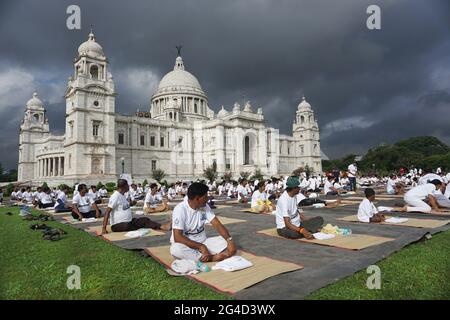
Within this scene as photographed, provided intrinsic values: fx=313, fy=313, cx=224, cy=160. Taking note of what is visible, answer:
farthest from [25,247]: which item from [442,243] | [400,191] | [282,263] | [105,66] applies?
[105,66]

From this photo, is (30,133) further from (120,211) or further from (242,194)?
(120,211)

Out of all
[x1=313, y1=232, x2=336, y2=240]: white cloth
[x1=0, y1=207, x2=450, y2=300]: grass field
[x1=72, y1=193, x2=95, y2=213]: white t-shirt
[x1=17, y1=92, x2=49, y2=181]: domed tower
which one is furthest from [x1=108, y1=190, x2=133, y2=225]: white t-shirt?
[x1=17, y1=92, x2=49, y2=181]: domed tower

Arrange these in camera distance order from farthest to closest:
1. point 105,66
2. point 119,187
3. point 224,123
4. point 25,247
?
point 224,123 < point 105,66 < point 119,187 < point 25,247

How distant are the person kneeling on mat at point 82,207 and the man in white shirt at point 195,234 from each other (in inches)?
281

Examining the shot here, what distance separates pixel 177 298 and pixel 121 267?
1733 mm

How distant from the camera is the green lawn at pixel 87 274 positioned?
397 centimetres

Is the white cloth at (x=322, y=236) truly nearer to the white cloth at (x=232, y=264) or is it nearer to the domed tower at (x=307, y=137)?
the white cloth at (x=232, y=264)

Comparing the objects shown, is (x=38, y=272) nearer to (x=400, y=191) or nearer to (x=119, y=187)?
(x=119, y=187)

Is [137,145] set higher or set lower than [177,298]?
higher

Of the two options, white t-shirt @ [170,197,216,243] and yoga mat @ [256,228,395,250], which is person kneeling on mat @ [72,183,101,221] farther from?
yoga mat @ [256,228,395,250]

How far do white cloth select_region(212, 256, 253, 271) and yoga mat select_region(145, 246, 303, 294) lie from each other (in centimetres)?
6

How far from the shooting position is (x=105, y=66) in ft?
148

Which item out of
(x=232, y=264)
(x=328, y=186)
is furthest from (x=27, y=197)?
(x=232, y=264)

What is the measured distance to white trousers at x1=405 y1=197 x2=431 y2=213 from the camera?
10214mm
